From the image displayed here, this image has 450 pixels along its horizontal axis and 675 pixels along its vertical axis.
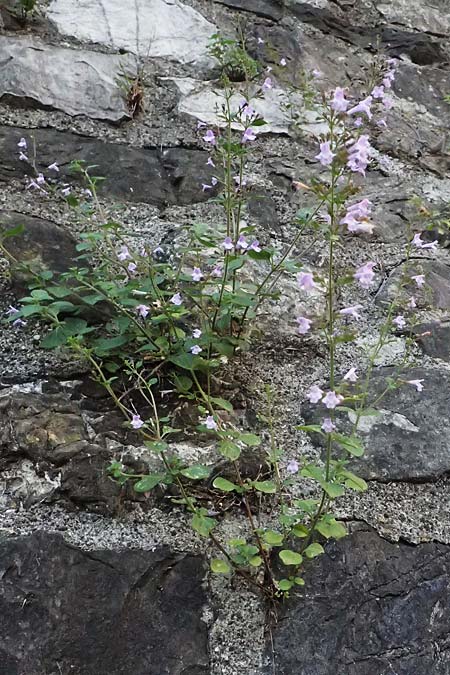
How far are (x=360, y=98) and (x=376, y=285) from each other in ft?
1.90

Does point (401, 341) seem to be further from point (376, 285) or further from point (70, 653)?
point (70, 653)

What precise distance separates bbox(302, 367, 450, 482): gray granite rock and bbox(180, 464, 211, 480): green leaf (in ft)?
0.82

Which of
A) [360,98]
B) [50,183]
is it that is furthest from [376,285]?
[50,183]

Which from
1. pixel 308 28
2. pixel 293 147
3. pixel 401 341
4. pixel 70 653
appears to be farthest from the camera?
pixel 308 28

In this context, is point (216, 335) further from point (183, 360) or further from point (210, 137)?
point (210, 137)

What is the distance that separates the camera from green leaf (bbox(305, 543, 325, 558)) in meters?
1.02

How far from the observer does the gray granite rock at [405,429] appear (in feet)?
3.96

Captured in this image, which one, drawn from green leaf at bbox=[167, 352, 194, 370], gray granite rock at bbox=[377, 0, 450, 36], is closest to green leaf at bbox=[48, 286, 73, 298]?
green leaf at bbox=[167, 352, 194, 370]

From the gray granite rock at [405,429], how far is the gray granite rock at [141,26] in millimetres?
980

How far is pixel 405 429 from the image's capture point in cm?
126

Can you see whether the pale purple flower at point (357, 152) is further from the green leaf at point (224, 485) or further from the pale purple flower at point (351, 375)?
the green leaf at point (224, 485)

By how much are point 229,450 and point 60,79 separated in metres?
1.00

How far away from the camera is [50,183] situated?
147 centimetres

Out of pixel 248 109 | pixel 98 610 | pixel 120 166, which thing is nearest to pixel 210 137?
pixel 248 109
